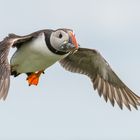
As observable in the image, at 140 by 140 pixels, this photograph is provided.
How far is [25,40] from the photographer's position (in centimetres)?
1862

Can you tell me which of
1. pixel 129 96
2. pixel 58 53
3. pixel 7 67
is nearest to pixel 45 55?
pixel 58 53

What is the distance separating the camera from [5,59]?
52.0ft

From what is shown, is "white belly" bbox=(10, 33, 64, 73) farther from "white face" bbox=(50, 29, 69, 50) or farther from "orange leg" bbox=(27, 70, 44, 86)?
"orange leg" bbox=(27, 70, 44, 86)

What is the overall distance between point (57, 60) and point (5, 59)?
2792 mm

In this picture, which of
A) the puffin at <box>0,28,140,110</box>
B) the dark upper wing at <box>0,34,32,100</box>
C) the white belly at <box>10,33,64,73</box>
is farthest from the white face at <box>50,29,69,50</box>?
the dark upper wing at <box>0,34,32,100</box>

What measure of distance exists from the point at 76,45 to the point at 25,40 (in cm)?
167

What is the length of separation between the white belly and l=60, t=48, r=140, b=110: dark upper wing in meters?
2.46

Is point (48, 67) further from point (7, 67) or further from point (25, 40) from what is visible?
point (7, 67)

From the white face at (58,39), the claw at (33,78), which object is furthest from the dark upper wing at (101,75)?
the white face at (58,39)

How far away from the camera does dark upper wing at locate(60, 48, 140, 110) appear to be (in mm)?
20984

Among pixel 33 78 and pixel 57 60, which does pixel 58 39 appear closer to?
pixel 57 60

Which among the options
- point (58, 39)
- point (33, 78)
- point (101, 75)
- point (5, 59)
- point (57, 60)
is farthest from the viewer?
point (101, 75)

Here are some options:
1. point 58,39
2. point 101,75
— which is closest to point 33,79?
point 58,39

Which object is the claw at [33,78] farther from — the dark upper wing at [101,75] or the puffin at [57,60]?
the dark upper wing at [101,75]
